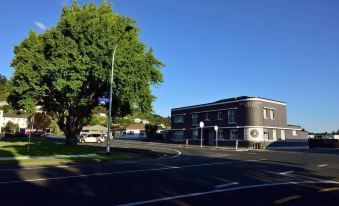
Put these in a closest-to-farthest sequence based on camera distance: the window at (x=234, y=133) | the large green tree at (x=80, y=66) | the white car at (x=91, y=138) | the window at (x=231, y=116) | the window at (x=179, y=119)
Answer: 1. the large green tree at (x=80, y=66)
2. the window at (x=234, y=133)
3. the window at (x=231, y=116)
4. the white car at (x=91, y=138)
5. the window at (x=179, y=119)

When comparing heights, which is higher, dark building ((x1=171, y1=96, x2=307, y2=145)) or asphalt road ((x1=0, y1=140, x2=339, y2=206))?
dark building ((x1=171, y1=96, x2=307, y2=145))

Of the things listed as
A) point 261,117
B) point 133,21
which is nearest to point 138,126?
point 261,117

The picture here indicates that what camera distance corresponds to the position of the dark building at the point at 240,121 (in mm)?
55906

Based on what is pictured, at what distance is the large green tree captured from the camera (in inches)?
1294

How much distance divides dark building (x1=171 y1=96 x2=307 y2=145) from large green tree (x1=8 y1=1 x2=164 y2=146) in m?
22.6

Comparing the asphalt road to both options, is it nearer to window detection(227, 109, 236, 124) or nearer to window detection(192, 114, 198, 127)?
window detection(227, 109, 236, 124)

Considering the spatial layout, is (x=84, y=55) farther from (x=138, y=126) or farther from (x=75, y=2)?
(x=138, y=126)

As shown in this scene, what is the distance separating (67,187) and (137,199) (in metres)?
3.04

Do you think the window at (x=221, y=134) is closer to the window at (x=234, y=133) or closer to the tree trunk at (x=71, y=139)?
the window at (x=234, y=133)

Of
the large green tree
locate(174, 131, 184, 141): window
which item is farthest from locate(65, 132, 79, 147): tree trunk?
locate(174, 131, 184, 141): window

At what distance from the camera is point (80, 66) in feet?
106

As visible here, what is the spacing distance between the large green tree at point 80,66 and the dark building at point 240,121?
2259cm

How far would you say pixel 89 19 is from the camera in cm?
3444

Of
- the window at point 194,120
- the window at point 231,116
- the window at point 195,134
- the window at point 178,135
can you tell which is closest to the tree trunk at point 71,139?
the window at point 231,116
